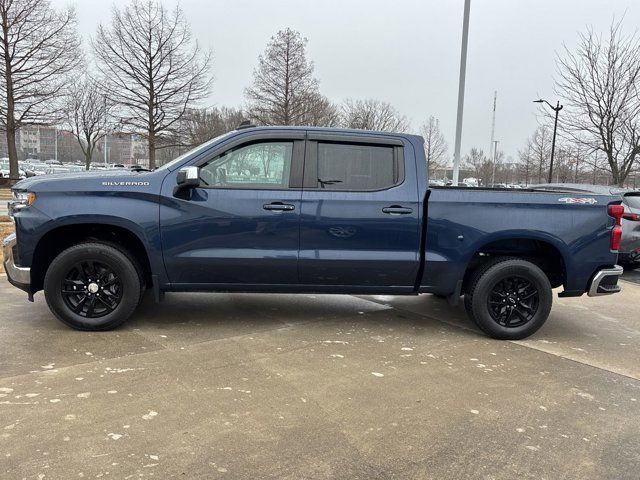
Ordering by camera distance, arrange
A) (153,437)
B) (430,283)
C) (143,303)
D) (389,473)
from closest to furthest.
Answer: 1. (389,473)
2. (153,437)
3. (430,283)
4. (143,303)

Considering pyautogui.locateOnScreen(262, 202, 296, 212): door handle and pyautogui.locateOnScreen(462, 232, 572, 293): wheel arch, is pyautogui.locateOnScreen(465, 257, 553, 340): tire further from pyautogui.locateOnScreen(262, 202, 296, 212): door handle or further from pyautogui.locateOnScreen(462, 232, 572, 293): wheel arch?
pyautogui.locateOnScreen(262, 202, 296, 212): door handle

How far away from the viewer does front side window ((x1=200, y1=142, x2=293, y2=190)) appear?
4820mm

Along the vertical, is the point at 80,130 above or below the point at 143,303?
above

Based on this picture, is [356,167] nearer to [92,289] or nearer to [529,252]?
[529,252]

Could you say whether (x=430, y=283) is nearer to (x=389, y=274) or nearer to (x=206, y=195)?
(x=389, y=274)

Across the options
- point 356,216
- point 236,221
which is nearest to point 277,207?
point 236,221

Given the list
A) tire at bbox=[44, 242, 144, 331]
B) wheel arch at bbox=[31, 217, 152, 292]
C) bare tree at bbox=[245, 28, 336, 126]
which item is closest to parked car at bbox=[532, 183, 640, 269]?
wheel arch at bbox=[31, 217, 152, 292]

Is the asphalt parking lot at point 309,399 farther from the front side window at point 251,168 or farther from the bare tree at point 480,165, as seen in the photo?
the bare tree at point 480,165

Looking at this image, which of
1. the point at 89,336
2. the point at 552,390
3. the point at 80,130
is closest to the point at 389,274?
→ the point at 552,390

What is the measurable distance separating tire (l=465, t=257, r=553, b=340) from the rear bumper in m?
0.40

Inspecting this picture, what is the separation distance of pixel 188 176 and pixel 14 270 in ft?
5.96

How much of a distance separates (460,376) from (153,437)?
7.75 feet

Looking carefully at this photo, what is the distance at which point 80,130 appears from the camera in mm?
39375

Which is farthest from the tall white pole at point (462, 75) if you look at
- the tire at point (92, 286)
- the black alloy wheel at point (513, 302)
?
the tire at point (92, 286)
